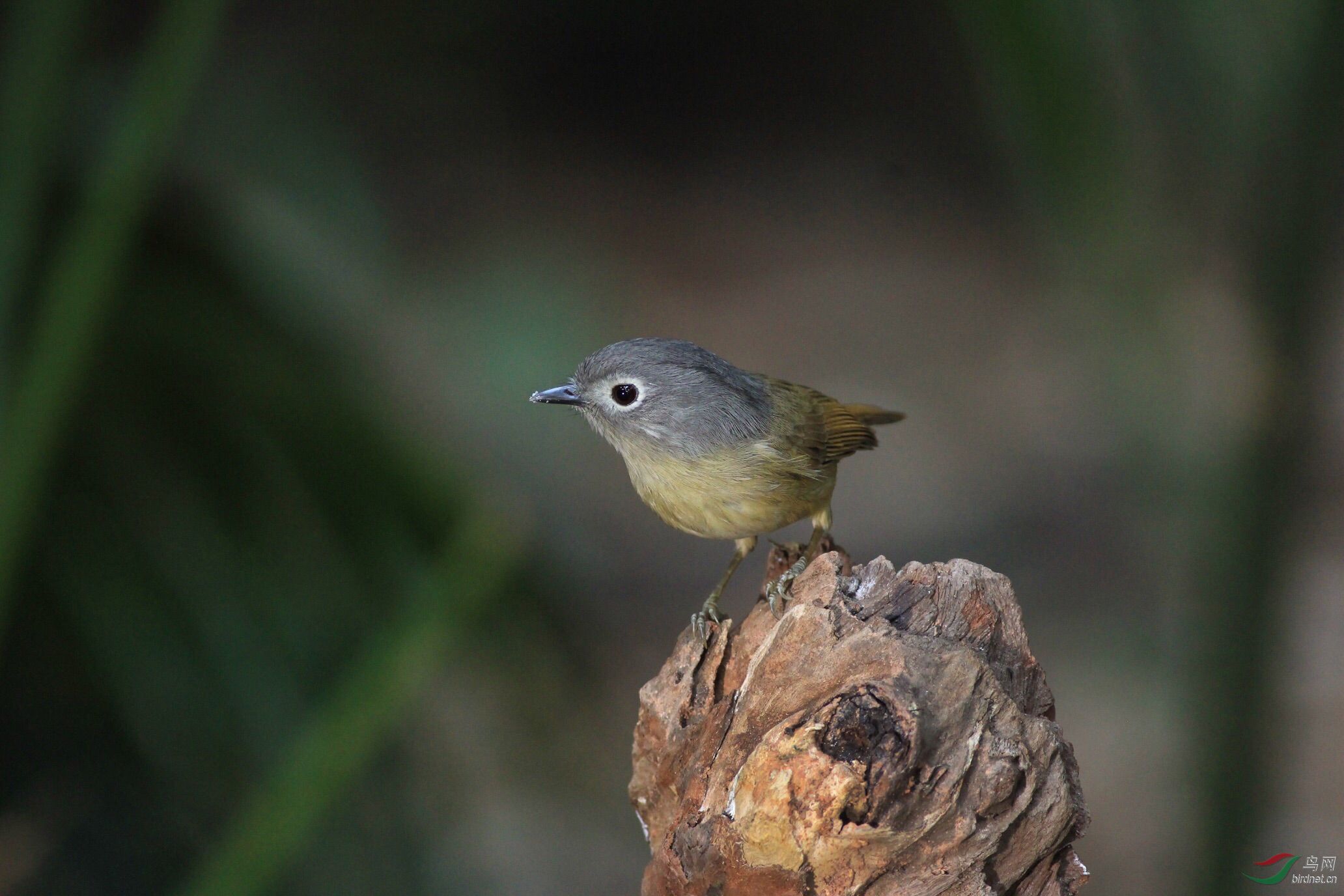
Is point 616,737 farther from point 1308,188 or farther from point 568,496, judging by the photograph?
point 1308,188

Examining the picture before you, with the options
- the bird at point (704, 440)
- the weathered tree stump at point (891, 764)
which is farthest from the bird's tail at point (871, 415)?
the weathered tree stump at point (891, 764)

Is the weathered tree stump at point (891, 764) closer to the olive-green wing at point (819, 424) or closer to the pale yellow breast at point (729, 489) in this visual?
the pale yellow breast at point (729, 489)

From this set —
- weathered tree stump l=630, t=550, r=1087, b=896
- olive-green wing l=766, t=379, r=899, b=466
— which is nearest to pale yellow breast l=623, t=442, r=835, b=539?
olive-green wing l=766, t=379, r=899, b=466

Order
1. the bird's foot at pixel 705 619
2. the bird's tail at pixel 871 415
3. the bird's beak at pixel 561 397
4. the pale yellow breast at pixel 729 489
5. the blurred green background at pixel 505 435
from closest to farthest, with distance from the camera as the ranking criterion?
the blurred green background at pixel 505 435 < the bird's foot at pixel 705 619 < the pale yellow breast at pixel 729 489 < the bird's beak at pixel 561 397 < the bird's tail at pixel 871 415

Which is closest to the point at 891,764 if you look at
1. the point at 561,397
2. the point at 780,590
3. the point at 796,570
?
the point at 780,590

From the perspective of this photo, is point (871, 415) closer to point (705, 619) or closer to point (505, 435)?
point (705, 619)

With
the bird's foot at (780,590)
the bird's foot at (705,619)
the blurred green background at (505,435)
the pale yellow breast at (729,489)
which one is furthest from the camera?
the pale yellow breast at (729,489)

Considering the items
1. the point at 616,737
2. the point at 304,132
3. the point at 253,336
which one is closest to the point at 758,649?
the point at 253,336

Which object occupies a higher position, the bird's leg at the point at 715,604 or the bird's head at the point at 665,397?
the bird's head at the point at 665,397

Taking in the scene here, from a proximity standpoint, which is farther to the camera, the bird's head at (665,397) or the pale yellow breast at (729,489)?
the bird's head at (665,397)
